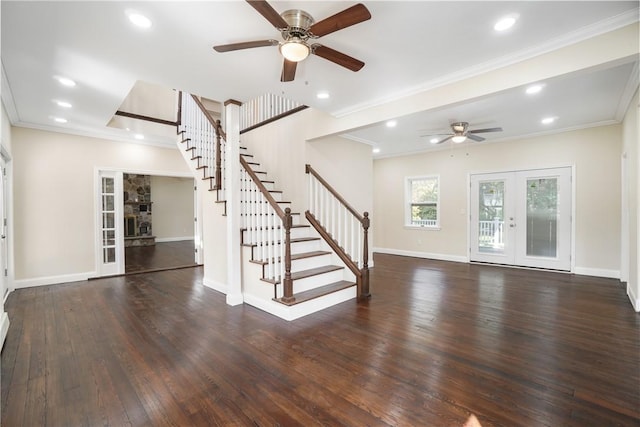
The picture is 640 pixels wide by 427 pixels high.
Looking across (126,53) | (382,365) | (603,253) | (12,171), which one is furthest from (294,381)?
(603,253)

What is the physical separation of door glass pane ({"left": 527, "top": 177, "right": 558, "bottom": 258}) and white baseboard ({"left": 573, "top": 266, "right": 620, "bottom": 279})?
44cm

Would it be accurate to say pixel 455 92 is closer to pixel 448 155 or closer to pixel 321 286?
pixel 321 286

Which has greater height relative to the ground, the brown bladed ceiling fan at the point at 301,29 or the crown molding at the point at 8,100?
the crown molding at the point at 8,100

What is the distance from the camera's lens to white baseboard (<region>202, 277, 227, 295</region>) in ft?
14.7

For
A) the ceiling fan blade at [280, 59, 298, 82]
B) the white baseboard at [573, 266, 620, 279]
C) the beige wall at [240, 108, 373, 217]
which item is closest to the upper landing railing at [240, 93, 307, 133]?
the beige wall at [240, 108, 373, 217]

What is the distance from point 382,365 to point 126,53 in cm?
367

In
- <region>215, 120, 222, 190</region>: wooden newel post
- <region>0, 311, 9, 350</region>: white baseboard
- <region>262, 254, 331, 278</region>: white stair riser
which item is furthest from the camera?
<region>215, 120, 222, 190</region>: wooden newel post

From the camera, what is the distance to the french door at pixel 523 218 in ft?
18.4

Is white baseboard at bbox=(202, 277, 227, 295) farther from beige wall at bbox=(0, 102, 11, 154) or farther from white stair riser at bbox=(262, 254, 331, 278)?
beige wall at bbox=(0, 102, 11, 154)

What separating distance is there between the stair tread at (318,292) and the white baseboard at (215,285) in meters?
1.33

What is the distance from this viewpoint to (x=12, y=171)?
A: 4691 mm

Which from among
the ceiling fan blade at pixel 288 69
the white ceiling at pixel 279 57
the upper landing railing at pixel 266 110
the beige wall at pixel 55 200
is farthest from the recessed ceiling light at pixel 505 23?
the beige wall at pixel 55 200

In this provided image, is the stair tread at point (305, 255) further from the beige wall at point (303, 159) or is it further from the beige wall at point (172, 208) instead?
the beige wall at point (172, 208)

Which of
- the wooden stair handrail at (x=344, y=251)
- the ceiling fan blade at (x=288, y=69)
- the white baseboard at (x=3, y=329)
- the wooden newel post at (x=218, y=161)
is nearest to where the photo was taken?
the ceiling fan blade at (x=288, y=69)
